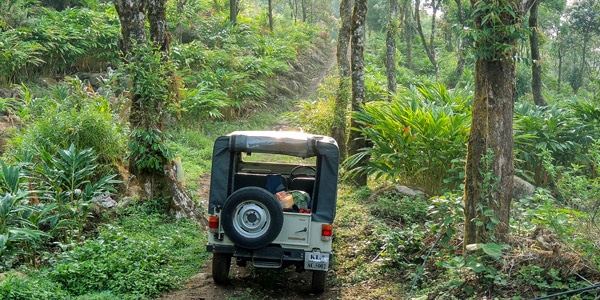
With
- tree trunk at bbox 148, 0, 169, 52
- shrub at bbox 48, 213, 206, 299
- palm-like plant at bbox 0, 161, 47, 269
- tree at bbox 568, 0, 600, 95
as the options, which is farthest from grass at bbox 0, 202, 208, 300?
tree at bbox 568, 0, 600, 95

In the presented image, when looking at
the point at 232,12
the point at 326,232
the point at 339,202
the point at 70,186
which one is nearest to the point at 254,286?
the point at 326,232

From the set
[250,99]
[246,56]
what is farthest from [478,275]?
[246,56]

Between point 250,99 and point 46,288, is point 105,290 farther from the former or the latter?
point 250,99

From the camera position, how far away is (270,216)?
638 centimetres

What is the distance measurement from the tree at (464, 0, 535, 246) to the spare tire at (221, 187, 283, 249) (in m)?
2.14

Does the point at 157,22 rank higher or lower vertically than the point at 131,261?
higher

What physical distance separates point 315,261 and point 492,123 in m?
2.55

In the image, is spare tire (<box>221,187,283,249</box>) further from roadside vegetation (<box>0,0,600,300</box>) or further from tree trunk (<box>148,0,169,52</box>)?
tree trunk (<box>148,0,169,52</box>)

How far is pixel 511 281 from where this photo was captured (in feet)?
18.0

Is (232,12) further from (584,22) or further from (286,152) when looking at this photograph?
(286,152)

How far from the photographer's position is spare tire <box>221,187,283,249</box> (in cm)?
638

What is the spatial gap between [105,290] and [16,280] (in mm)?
961

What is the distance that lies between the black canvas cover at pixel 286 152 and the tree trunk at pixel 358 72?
4.35 meters

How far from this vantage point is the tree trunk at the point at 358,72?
1155cm
